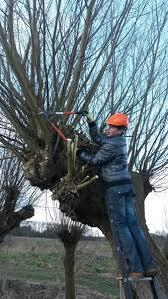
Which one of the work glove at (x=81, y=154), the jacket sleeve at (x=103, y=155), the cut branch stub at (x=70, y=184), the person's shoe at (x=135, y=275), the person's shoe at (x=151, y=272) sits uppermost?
the work glove at (x=81, y=154)

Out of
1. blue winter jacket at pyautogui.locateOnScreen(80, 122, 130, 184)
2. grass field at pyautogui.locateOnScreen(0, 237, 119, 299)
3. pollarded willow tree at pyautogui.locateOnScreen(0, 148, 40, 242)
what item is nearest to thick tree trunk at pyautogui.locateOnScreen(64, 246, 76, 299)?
pollarded willow tree at pyautogui.locateOnScreen(0, 148, 40, 242)

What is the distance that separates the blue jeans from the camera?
291 inches

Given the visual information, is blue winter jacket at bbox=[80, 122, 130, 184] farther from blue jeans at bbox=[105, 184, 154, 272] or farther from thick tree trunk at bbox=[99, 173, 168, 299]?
thick tree trunk at bbox=[99, 173, 168, 299]

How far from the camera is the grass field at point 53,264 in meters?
27.5

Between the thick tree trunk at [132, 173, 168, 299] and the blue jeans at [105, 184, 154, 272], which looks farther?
the thick tree trunk at [132, 173, 168, 299]

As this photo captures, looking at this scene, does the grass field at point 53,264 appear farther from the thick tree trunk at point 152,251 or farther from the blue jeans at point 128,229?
the blue jeans at point 128,229

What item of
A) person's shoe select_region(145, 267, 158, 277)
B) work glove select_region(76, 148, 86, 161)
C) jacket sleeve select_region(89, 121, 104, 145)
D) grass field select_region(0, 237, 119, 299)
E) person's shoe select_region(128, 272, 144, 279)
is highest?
grass field select_region(0, 237, 119, 299)

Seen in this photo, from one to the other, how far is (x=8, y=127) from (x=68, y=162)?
172cm

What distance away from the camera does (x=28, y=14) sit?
8.07m

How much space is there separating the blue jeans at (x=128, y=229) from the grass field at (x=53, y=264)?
1614 cm

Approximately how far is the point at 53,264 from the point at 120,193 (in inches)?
1095

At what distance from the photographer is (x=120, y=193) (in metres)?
7.66

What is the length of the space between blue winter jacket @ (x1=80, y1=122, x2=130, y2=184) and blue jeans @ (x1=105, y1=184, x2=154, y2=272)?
15 centimetres

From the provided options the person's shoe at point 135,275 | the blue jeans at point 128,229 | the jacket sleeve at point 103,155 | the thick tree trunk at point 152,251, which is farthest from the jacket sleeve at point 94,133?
the person's shoe at point 135,275
